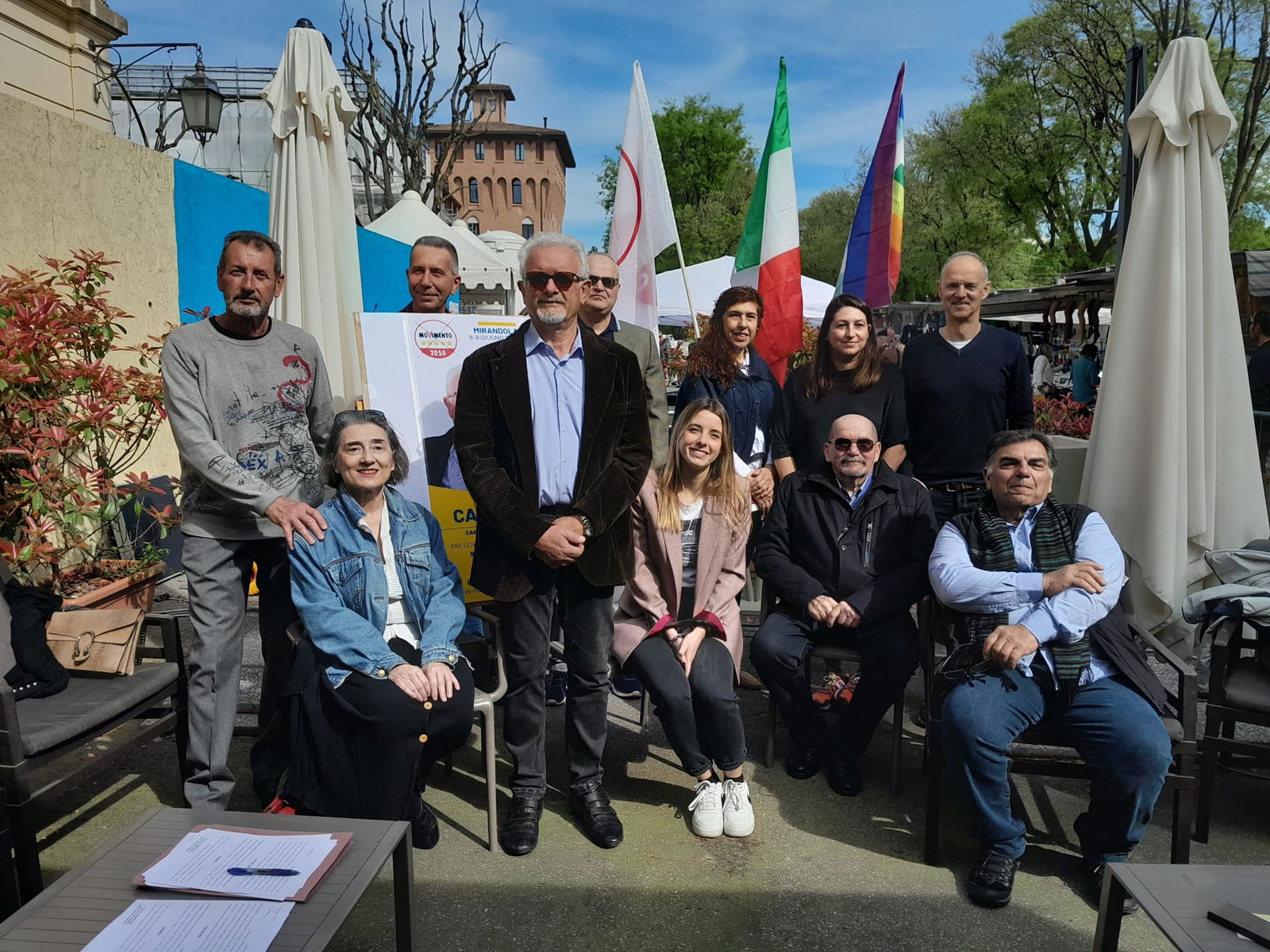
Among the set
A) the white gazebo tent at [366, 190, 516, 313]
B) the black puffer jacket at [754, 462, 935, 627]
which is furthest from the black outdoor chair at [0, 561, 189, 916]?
the white gazebo tent at [366, 190, 516, 313]

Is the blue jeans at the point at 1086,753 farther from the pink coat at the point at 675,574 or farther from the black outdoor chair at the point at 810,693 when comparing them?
the pink coat at the point at 675,574

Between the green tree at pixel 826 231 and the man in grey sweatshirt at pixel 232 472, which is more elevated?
the green tree at pixel 826 231

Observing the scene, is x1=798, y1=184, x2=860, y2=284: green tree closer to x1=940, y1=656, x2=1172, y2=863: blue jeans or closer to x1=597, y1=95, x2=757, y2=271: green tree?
x1=597, y1=95, x2=757, y2=271: green tree

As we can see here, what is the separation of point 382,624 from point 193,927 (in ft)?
4.59

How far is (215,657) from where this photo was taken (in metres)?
3.19

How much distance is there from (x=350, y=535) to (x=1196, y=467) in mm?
3538

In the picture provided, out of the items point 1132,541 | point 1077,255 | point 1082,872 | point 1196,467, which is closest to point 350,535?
point 1082,872

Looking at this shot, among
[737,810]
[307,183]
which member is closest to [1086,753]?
[737,810]

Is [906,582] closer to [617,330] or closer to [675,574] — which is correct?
[675,574]

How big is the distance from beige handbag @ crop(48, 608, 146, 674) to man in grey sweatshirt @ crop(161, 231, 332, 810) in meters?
0.22

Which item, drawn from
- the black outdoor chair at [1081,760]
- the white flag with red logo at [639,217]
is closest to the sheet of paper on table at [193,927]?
the black outdoor chair at [1081,760]

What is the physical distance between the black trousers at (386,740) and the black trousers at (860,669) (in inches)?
55.3

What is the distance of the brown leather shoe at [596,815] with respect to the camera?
3162 millimetres

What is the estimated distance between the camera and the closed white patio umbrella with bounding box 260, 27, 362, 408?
450cm
